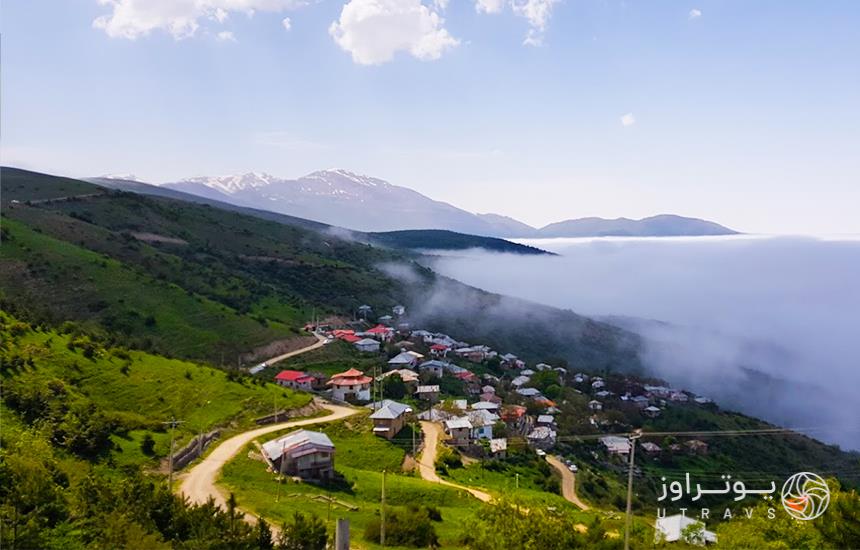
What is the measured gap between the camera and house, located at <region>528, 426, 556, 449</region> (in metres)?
71.8

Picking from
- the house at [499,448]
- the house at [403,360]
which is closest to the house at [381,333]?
the house at [403,360]

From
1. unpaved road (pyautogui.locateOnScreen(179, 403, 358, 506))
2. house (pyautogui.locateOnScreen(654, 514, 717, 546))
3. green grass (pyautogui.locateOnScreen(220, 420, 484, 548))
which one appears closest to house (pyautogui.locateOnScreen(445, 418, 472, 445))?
green grass (pyautogui.locateOnScreen(220, 420, 484, 548))

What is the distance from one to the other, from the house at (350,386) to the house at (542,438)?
20.9 m

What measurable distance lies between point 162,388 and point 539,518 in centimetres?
3976

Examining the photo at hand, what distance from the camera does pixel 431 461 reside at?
54.1 m

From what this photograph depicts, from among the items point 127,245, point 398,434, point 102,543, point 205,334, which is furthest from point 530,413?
point 127,245

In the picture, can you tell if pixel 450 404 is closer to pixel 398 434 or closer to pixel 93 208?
pixel 398 434

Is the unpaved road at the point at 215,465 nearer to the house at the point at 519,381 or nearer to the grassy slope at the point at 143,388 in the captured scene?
the grassy slope at the point at 143,388

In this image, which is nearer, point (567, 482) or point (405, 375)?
point (567, 482)

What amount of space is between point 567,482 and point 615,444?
73.3 feet

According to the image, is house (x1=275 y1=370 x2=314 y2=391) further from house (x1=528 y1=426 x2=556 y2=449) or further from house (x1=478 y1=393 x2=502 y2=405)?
house (x1=528 y1=426 x2=556 y2=449)

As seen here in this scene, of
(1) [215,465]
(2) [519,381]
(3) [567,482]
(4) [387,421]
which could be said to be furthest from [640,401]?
(1) [215,465]

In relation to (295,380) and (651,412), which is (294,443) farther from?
(651,412)

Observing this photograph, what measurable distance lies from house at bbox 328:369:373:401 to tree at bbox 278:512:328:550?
46.0 m
